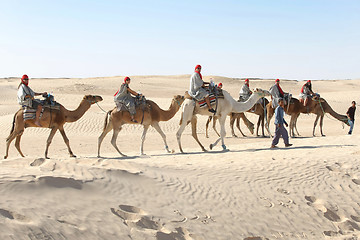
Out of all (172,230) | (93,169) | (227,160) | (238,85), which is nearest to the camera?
(172,230)

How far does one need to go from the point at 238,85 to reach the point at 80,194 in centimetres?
4830

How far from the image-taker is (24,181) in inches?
243

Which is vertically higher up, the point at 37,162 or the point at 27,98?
the point at 27,98

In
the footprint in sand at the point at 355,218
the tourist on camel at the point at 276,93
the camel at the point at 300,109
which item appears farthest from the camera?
the camel at the point at 300,109

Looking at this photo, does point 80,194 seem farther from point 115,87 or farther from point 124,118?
point 115,87

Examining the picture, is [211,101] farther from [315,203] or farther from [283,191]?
[315,203]

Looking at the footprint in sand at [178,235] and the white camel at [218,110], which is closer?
the footprint in sand at [178,235]

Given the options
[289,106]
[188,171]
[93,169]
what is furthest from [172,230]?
[289,106]

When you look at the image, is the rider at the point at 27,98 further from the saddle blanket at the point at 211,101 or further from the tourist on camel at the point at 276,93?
the tourist on camel at the point at 276,93

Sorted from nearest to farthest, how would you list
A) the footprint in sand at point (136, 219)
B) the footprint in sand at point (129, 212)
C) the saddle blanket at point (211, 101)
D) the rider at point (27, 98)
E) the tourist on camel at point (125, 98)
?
the footprint in sand at point (136, 219) → the footprint in sand at point (129, 212) → the rider at point (27, 98) → the tourist on camel at point (125, 98) → the saddle blanket at point (211, 101)

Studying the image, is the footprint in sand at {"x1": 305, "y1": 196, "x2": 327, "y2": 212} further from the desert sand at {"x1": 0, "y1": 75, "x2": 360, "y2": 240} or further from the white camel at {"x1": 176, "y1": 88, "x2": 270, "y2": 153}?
the white camel at {"x1": 176, "y1": 88, "x2": 270, "y2": 153}

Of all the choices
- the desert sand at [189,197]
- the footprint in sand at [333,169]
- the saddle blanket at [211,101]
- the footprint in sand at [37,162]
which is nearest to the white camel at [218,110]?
the saddle blanket at [211,101]

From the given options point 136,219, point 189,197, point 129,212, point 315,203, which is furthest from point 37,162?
point 315,203

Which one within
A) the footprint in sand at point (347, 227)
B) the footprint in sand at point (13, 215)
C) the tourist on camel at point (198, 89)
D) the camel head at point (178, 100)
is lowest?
the footprint in sand at point (347, 227)
